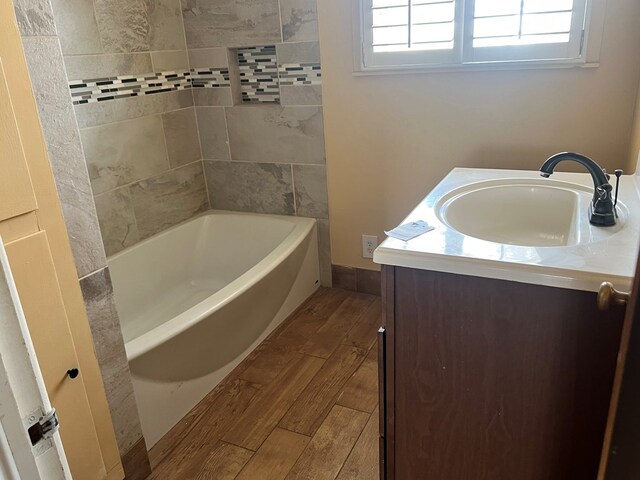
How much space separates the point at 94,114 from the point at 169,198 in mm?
597

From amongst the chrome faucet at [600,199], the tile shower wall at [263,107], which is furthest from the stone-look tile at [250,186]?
the chrome faucet at [600,199]

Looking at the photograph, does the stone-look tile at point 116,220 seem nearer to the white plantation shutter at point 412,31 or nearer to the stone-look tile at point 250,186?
the stone-look tile at point 250,186

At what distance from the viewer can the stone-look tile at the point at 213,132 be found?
109 inches

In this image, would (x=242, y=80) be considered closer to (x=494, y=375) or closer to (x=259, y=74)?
(x=259, y=74)

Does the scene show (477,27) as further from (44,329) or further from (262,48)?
(44,329)

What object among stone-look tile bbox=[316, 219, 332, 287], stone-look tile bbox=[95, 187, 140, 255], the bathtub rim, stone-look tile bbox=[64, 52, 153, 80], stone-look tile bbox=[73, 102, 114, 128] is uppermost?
stone-look tile bbox=[64, 52, 153, 80]

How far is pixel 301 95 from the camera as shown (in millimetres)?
2521

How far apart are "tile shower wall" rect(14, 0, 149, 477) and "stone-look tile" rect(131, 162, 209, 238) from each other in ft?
3.81

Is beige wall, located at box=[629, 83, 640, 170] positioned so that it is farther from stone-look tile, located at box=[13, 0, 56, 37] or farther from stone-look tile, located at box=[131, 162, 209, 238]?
stone-look tile, located at box=[131, 162, 209, 238]

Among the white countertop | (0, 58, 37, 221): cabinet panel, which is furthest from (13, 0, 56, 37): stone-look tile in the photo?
the white countertop

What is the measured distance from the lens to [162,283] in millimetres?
2611

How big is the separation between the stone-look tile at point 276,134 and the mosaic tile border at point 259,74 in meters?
0.10

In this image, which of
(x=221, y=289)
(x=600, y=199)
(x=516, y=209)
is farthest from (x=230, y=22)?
(x=600, y=199)

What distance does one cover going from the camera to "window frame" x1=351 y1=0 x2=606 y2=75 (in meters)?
1.86
